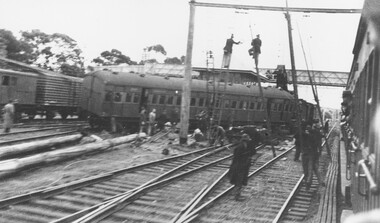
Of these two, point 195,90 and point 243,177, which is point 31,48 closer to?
point 195,90

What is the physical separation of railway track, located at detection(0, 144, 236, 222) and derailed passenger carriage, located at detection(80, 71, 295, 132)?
24.0ft

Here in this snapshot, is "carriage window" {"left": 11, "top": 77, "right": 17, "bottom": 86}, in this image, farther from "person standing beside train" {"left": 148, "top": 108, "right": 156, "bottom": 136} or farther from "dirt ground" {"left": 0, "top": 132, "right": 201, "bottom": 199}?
"dirt ground" {"left": 0, "top": 132, "right": 201, "bottom": 199}

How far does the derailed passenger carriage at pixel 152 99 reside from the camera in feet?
65.5

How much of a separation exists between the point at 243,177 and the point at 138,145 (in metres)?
8.00

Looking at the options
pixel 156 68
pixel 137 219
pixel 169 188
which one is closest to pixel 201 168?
pixel 169 188

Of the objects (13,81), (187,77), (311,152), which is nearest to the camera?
(311,152)

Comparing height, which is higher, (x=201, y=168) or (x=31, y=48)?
(x=31, y=48)

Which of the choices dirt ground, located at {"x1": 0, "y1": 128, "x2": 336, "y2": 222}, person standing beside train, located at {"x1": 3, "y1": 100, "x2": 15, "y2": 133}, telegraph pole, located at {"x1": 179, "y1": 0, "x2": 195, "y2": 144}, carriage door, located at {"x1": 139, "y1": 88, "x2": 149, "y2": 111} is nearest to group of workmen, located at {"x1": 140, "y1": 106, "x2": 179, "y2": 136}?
carriage door, located at {"x1": 139, "y1": 88, "x2": 149, "y2": 111}

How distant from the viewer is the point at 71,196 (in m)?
8.49

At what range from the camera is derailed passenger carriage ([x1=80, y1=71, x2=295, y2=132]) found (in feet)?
65.5

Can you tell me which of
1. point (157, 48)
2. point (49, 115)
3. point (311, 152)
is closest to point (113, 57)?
point (157, 48)

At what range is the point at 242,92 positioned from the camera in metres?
24.6

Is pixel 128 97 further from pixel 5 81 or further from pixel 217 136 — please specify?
pixel 5 81

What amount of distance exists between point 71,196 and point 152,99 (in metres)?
13.2
